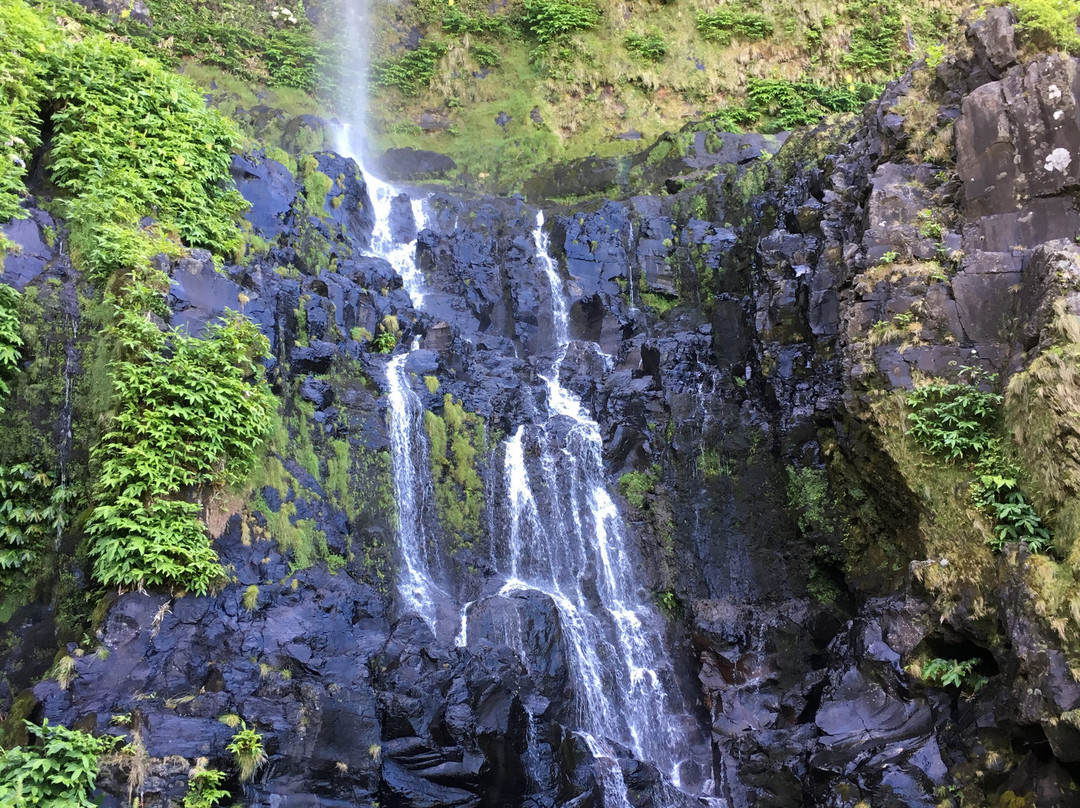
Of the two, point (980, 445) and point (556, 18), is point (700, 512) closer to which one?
point (980, 445)

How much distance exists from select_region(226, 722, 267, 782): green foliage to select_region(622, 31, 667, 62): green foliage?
27.2 metres

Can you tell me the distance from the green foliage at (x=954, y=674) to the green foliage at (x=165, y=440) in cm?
1035

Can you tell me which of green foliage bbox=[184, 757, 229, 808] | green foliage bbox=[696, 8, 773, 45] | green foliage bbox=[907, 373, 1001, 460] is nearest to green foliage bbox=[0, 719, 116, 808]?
green foliage bbox=[184, 757, 229, 808]

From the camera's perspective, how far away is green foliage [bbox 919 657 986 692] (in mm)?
9922

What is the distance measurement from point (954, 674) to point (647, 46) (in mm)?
25802

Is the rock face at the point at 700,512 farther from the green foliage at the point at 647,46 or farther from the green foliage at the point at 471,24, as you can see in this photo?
the green foliage at the point at 471,24

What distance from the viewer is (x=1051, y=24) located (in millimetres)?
13547

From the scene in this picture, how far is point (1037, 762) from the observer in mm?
8578

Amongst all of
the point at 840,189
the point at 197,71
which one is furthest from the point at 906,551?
the point at 197,71

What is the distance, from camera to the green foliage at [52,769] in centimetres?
813

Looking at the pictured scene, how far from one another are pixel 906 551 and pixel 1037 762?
4342 millimetres

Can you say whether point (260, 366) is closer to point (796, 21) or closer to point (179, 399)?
point (179, 399)

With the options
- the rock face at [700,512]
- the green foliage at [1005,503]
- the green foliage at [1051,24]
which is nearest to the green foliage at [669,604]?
the rock face at [700,512]

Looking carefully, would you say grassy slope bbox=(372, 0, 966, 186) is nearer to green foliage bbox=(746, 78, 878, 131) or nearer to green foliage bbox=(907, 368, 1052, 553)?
→ green foliage bbox=(746, 78, 878, 131)
